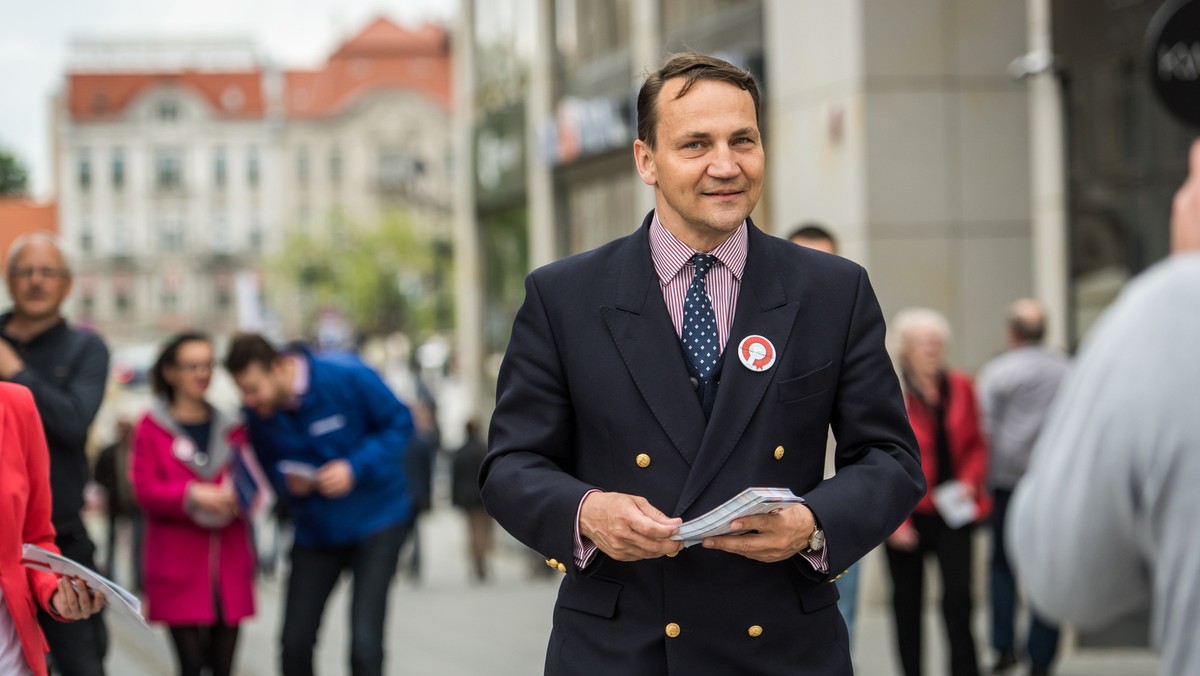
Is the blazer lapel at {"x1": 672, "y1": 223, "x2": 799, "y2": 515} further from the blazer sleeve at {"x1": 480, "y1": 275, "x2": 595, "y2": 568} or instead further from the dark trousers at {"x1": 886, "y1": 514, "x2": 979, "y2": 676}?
the dark trousers at {"x1": 886, "y1": 514, "x2": 979, "y2": 676}

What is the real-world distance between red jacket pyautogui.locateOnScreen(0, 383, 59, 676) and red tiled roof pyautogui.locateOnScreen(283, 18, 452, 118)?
342 ft

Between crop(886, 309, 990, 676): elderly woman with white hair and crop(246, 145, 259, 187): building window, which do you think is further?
crop(246, 145, 259, 187): building window

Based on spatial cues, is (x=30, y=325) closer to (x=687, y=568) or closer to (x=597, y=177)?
(x=687, y=568)

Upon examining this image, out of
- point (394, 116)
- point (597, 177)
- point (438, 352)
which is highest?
point (394, 116)

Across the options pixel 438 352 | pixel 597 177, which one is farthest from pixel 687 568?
pixel 438 352

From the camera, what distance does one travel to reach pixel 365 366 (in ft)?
23.4

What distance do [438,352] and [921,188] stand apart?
182 feet

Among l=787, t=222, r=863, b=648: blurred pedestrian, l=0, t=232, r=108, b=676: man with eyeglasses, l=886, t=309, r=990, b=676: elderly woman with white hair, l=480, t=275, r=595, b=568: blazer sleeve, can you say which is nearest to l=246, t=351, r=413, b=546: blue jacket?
l=0, t=232, r=108, b=676: man with eyeglasses

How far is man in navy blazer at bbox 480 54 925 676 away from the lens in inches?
121

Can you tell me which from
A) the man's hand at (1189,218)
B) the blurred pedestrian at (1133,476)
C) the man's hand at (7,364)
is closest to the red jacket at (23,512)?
the man's hand at (7,364)

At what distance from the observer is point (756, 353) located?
10.3 feet

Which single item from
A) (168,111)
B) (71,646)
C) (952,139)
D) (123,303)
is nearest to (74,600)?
(71,646)

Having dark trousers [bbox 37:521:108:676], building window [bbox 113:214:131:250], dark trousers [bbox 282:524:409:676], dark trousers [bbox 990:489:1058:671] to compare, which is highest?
building window [bbox 113:214:131:250]

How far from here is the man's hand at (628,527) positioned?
2850 mm
